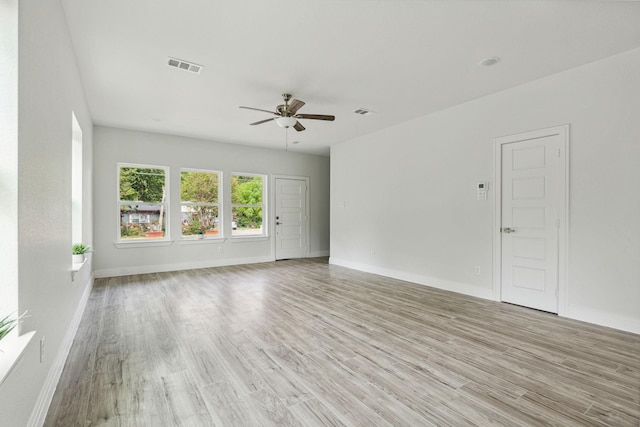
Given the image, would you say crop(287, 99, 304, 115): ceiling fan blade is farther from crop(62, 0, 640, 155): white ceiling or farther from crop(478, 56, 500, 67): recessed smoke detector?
crop(478, 56, 500, 67): recessed smoke detector

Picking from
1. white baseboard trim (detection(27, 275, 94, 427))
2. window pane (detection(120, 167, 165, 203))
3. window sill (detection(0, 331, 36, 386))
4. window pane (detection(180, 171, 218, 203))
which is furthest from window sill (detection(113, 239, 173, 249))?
window sill (detection(0, 331, 36, 386))

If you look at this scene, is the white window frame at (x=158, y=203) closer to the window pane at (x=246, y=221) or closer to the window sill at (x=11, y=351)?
the window pane at (x=246, y=221)

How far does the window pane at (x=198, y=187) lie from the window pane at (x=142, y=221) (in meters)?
0.58

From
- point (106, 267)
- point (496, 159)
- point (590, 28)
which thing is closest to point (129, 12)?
point (590, 28)

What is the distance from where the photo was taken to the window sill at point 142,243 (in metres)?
5.89

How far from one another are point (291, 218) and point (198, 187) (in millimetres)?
2475

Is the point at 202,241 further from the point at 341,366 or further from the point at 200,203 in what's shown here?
the point at 341,366

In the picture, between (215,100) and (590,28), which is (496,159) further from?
(215,100)

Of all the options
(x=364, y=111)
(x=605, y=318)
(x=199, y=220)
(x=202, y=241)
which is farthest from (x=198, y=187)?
(x=605, y=318)

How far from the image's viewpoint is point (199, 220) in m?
6.81

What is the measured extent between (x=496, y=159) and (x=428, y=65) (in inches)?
68.1

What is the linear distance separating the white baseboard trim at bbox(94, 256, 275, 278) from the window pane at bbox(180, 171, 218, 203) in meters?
1.39

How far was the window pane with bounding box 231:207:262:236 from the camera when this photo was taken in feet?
24.0

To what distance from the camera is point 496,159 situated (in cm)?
424
